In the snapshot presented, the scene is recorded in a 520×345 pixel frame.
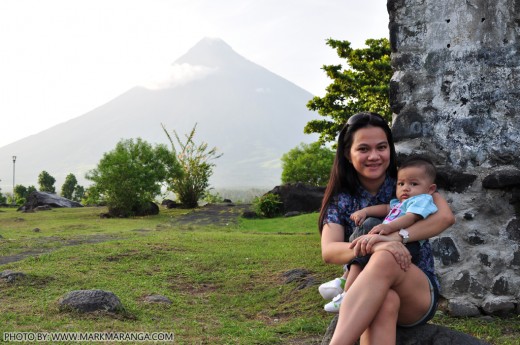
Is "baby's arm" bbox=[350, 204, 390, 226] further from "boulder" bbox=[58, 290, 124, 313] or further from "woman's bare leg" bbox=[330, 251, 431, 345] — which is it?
"boulder" bbox=[58, 290, 124, 313]

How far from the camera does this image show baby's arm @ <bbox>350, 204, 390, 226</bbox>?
311cm

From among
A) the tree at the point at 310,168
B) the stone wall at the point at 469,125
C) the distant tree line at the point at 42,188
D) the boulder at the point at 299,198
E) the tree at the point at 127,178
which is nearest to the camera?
the stone wall at the point at 469,125

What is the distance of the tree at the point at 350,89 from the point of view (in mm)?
16234

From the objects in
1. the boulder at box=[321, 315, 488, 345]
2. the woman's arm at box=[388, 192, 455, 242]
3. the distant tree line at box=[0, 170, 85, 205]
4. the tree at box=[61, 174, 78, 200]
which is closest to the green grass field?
the boulder at box=[321, 315, 488, 345]

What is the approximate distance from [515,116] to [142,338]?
157 inches

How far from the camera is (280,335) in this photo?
5004 millimetres

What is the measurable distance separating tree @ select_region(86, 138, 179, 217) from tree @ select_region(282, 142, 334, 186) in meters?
6.79

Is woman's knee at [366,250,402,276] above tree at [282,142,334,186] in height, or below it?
below

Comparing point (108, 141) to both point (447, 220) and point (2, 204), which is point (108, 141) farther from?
point (447, 220)

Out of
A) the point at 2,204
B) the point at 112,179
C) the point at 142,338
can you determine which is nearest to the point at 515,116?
the point at 142,338

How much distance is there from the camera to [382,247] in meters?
2.74

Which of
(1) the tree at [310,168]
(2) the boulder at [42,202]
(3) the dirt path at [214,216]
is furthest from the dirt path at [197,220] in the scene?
(2) the boulder at [42,202]

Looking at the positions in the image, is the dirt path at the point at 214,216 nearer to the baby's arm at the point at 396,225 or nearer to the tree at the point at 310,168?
the tree at the point at 310,168

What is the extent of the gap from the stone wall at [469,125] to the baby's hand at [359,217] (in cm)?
244
